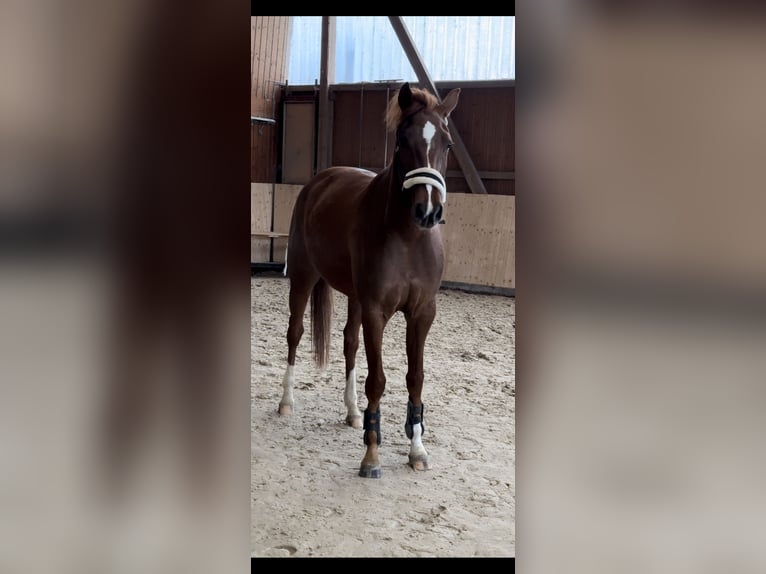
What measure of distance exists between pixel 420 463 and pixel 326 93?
6.86 metres

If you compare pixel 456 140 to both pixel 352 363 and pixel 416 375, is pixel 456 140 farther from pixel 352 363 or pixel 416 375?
pixel 416 375

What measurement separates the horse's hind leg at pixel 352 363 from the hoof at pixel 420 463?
24.0 inches

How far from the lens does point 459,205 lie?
7.83 meters

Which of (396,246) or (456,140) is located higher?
(456,140)

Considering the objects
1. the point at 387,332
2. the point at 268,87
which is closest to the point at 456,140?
the point at 268,87

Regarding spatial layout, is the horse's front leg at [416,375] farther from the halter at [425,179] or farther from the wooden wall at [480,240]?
the wooden wall at [480,240]

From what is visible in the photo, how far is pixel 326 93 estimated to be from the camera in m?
8.99

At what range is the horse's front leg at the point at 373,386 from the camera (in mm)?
2975

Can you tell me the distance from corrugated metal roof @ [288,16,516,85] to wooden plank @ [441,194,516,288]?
1.95 metres

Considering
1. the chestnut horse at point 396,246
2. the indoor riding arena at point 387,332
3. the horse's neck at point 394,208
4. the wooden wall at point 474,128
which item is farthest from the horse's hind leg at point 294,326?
the wooden wall at point 474,128
